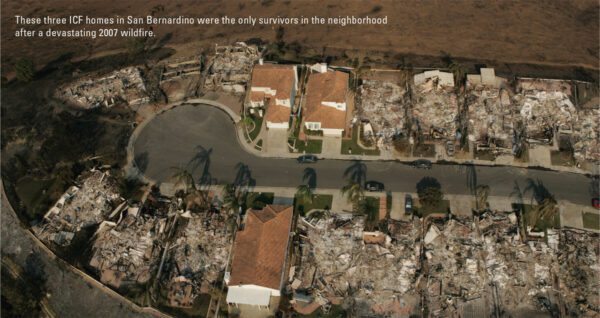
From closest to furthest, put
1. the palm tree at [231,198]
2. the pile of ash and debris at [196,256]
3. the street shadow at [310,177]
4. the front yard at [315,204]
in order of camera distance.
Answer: the pile of ash and debris at [196,256], the palm tree at [231,198], the front yard at [315,204], the street shadow at [310,177]

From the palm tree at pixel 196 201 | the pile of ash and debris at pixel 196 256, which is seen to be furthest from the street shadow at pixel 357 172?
the palm tree at pixel 196 201

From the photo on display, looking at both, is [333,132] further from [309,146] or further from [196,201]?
[196,201]

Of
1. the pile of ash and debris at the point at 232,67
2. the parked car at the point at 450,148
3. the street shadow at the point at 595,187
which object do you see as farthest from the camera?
the pile of ash and debris at the point at 232,67

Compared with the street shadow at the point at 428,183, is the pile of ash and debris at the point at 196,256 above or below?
below

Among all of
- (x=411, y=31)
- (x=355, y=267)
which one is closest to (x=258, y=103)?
(x=355, y=267)

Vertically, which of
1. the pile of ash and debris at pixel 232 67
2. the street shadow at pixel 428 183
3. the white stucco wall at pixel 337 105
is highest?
the pile of ash and debris at pixel 232 67

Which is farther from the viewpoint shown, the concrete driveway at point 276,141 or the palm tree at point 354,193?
the concrete driveway at point 276,141

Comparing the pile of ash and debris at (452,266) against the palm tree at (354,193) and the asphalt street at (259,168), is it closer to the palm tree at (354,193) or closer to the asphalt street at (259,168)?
the asphalt street at (259,168)

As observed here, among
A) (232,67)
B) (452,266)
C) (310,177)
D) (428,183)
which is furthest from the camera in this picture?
(232,67)
